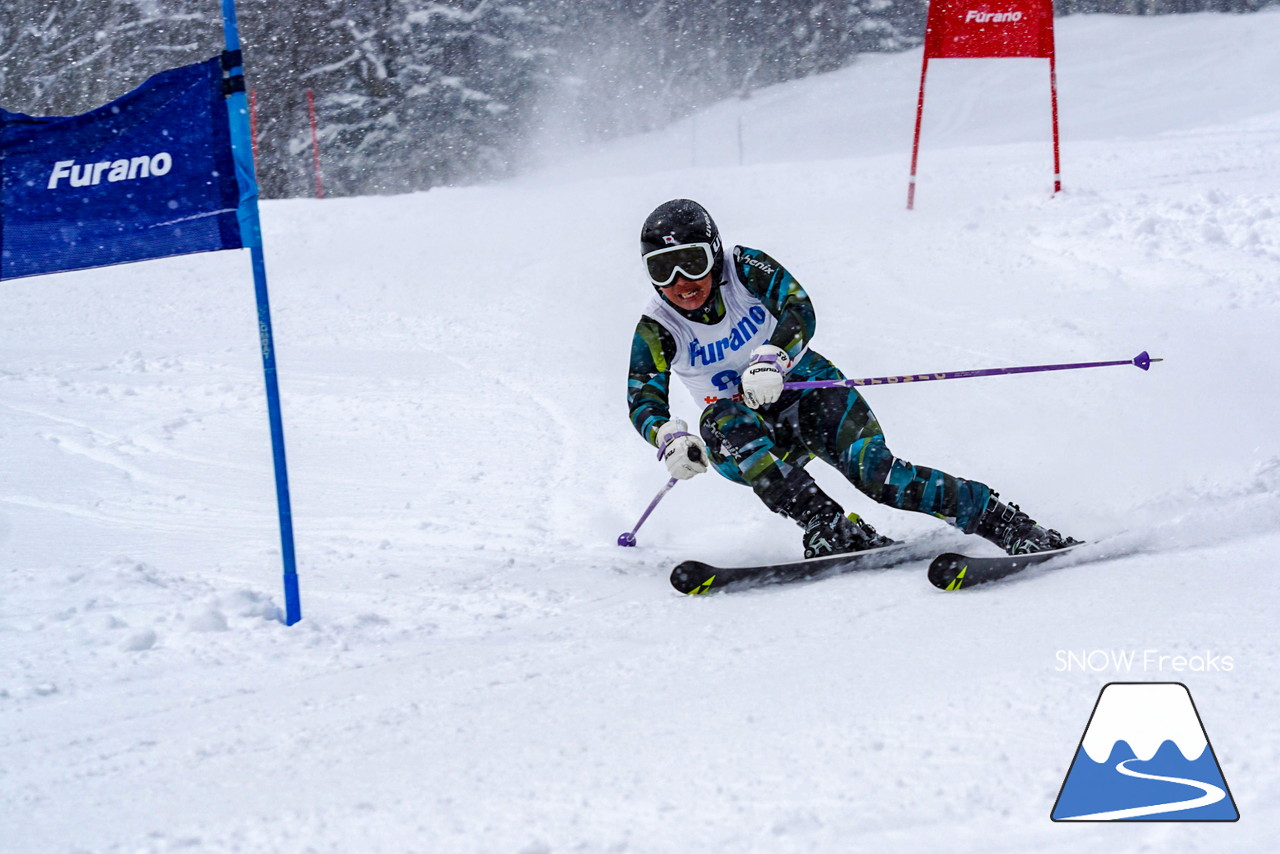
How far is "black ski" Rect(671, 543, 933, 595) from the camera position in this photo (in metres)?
3.44

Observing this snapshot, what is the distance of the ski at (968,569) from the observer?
3145 mm

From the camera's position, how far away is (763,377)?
3.64m

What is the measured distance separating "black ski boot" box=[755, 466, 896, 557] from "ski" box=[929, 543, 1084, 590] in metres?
0.46

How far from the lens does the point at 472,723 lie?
7.54 ft

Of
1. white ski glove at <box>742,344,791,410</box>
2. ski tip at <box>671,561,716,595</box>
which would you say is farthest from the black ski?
white ski glove at <box>742,344,791,410</box>

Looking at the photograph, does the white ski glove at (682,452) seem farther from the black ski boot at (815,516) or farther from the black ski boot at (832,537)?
the black ski boot at (832,537)

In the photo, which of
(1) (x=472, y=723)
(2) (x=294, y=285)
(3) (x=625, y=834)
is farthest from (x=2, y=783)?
(2) (x=294, y=285)

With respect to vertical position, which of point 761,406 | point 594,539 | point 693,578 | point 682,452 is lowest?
point 594,539

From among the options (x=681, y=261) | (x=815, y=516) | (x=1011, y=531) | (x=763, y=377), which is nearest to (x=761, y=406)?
(x=763, y=377)

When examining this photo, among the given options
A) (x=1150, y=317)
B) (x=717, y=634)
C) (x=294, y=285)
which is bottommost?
(x=717, y=634)

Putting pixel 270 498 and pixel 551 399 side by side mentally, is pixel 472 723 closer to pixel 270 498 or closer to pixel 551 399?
pixel 270 498

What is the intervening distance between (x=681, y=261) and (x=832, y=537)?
1.15 metres

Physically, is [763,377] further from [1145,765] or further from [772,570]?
[1145,765]

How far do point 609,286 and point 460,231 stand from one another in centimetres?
307
